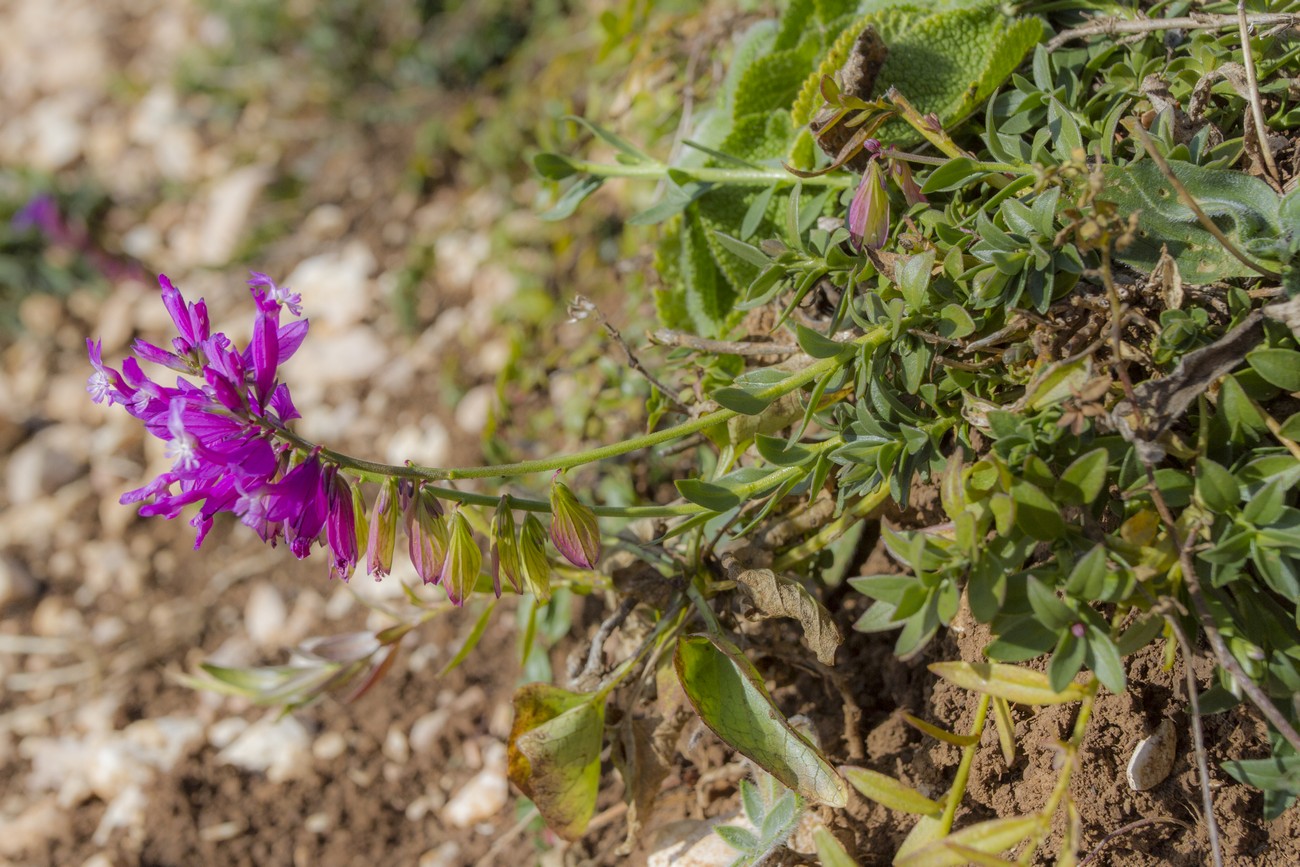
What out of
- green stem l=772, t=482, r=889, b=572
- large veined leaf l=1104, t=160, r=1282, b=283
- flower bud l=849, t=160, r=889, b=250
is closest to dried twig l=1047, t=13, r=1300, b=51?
large veined leaf l=1104, t=160, r=1282, b=283

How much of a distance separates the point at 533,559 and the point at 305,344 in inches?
111

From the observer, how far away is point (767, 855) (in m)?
1.70

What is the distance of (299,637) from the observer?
3.27 m

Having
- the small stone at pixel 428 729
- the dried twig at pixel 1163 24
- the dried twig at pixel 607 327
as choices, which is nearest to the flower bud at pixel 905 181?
the dried twig at pixel 1163 24

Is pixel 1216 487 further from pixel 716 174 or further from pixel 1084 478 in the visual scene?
pixel 716 174

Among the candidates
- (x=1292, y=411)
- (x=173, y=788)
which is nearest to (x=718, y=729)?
(x=1292, y=411)

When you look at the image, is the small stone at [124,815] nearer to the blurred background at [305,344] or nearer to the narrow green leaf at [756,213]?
the blurred background at [305,344]

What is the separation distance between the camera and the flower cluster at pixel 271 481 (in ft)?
4.80

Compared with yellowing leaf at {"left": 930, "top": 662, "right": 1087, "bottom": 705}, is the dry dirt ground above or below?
below

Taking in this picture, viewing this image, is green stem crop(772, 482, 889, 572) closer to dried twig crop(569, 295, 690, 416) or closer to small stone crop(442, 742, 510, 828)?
Answer: dried twig crop(569, 295, 690, 416)

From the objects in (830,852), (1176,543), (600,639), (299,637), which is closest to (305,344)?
(299,637)

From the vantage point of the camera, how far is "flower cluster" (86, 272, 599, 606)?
146 cm

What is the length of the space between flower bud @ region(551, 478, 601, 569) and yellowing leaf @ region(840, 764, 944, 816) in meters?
0.49

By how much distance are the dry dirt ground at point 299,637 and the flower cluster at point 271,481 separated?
590 mm
